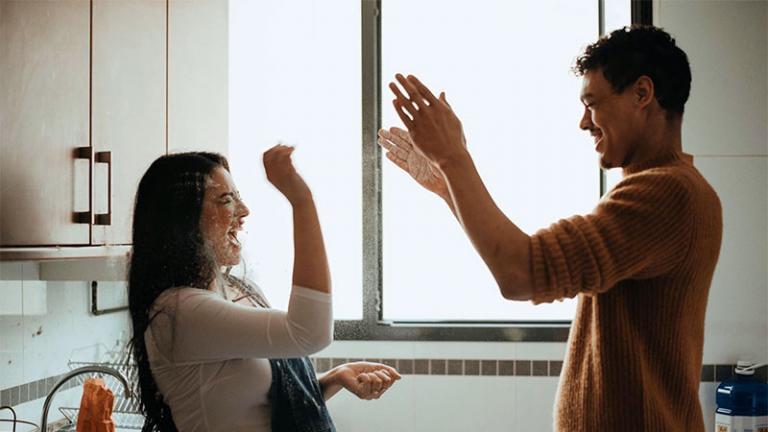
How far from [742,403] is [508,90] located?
91 cm

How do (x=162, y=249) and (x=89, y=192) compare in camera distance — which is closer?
(x=162, y=249)

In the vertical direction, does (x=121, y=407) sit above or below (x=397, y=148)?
below

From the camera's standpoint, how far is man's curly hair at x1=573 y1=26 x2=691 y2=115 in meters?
0.93

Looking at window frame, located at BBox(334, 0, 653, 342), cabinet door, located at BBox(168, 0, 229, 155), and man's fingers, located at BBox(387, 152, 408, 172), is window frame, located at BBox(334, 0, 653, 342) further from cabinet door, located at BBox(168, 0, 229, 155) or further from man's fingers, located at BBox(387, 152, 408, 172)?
man's fingers, located at BBox(387, 152, 408, 172)

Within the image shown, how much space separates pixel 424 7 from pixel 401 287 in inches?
27.6

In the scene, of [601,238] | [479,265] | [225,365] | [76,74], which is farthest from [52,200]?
[479,265]

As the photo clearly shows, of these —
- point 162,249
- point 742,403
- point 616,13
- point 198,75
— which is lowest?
point 742,403

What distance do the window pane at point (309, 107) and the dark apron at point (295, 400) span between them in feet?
2.43

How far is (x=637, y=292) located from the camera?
2.94 feet

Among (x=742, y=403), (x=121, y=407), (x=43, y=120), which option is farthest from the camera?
(x=742, y=403)

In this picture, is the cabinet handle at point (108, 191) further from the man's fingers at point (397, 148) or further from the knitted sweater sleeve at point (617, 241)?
the knitted sweater sleeve at point (617, 241)

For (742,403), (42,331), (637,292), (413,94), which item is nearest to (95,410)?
(42,331)

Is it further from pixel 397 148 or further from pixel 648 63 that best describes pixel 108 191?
pixel 648 63

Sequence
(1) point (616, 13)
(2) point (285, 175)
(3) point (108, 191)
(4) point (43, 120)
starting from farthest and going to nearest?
(1) point (616, 13) < (3) point (108, 191) < (4) point (43, 120) < (2) point (285, 175)
